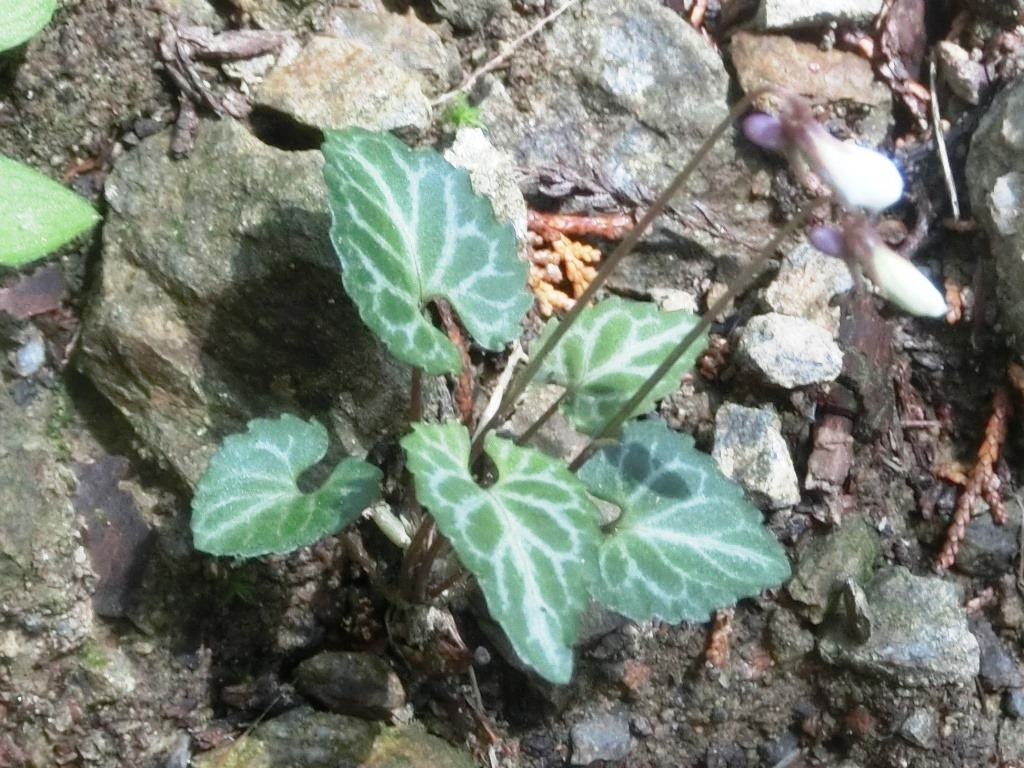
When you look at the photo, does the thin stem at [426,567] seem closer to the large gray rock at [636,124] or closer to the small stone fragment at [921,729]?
the large gray rock at [636,124]

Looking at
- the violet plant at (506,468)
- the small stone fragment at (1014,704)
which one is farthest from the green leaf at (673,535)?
the small stone fragment at (1014,704)

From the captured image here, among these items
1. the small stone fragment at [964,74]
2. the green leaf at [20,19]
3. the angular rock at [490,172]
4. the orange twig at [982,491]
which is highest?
the small stone fragment at [964,74]

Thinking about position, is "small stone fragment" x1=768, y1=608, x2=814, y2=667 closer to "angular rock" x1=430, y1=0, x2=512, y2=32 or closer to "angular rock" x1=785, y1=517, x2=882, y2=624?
"angular rock" x1=785, y1=517, x2=882, y2=624

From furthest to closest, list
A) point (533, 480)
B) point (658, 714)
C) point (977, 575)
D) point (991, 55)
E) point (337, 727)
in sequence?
point (991, 55) → point (977, 575) → point (658, 714) → point (337, 727) → point (533, 480)

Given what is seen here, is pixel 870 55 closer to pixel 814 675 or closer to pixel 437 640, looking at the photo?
pixel 814 675

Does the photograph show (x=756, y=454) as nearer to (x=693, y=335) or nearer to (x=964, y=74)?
(x=693, y=335)

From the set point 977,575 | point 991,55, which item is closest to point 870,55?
point 991,55
